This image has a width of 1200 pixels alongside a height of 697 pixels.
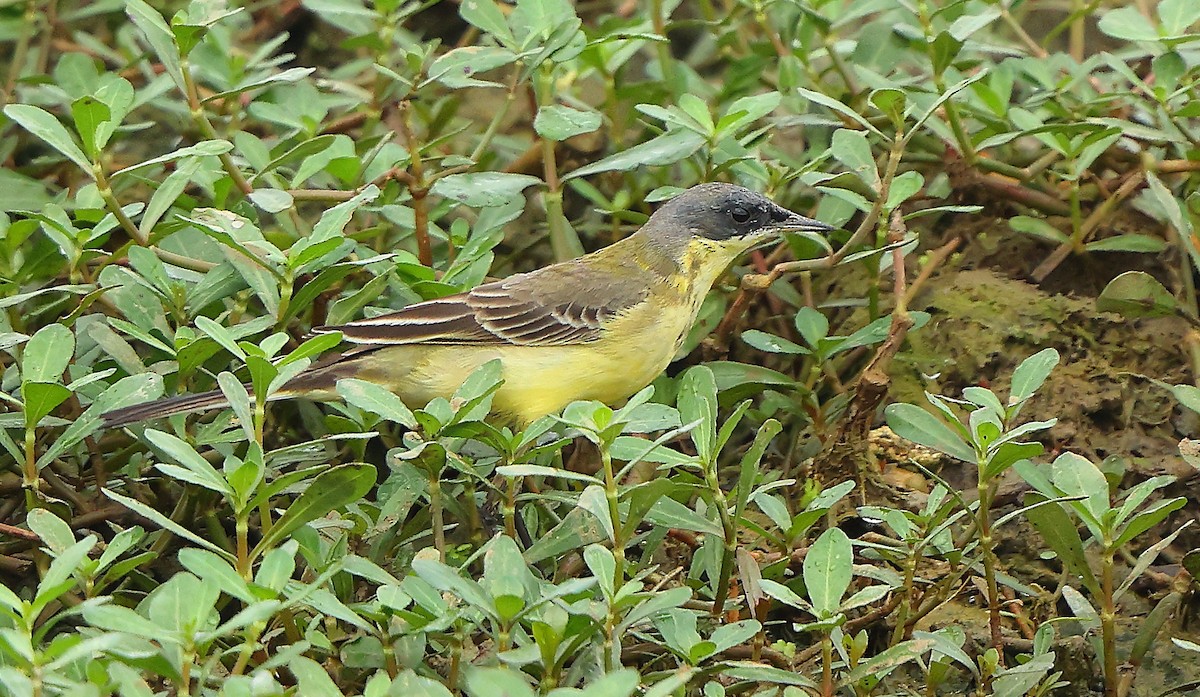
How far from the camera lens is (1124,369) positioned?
468cm

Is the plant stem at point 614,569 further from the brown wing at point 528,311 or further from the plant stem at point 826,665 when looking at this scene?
the brown wing at point 528,311

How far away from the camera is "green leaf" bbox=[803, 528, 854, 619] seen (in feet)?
10.2

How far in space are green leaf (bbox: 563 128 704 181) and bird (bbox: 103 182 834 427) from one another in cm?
26

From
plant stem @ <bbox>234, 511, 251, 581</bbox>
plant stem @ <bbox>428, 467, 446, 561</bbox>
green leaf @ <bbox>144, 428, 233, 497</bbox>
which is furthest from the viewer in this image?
plant stem @ <bbox>428, 467, 446, 561</bbox>

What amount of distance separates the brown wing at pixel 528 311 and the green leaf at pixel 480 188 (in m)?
0.34

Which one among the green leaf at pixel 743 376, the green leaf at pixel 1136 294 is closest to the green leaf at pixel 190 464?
the green leaf at pixel 743 376

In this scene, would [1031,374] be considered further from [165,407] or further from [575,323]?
[165,407]

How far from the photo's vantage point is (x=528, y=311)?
473 centimetres

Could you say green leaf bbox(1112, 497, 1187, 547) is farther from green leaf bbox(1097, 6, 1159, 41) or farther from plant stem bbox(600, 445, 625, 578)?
green leaf bbox(1097, 6, 1159, 41)

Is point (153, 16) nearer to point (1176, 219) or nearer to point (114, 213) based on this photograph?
point (114, 213)

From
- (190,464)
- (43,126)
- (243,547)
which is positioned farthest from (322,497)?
(43,126)

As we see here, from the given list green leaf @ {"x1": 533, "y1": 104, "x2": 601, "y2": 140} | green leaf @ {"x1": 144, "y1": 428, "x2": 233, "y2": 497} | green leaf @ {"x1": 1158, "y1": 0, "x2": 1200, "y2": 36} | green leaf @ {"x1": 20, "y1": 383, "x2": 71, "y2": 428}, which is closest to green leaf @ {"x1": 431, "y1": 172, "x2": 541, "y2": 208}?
green leaf @ {"x1": 533, "y1": 104, "x2": 601, "y2": 140}

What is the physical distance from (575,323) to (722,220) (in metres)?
0.64

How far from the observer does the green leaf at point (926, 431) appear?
349cm
